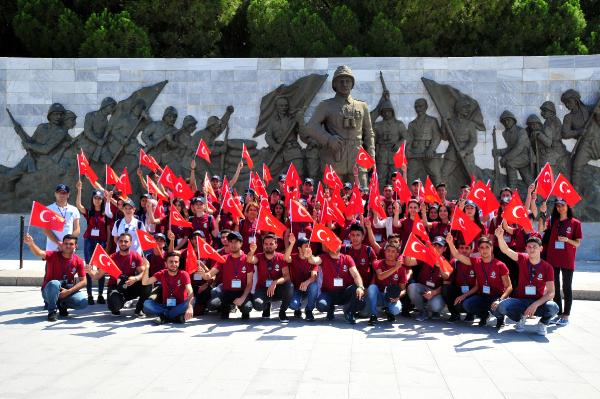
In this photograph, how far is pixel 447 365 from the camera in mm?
6367

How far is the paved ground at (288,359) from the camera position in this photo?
550 cm

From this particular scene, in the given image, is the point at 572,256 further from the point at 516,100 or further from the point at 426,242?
the point at 516,100

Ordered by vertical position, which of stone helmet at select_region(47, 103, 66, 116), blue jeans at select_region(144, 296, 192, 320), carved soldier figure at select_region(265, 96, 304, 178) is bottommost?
blue jeans at select_region(144, 296, 192, 320)

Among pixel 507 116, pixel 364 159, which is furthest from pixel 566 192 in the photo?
pixel 507 116

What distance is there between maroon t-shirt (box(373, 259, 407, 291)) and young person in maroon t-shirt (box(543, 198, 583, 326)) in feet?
6.49

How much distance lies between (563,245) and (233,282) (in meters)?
4.41

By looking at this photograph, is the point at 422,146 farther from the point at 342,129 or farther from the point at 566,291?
the point at 566,291

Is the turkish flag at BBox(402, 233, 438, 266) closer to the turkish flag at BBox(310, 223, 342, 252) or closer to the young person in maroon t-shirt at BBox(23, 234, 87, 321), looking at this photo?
the turkish flag at BBox(310, 223, 342, 252)

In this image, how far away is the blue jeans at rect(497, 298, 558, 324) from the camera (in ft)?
26.0

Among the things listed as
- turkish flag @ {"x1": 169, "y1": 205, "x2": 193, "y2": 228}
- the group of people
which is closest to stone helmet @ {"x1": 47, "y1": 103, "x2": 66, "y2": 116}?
the group of people

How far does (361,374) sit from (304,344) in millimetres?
1358

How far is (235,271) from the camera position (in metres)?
8.89

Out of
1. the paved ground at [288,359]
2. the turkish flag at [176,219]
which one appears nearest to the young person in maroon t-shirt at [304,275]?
the paved ground at [288,359]

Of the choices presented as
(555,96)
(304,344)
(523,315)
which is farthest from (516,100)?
(304,344)
